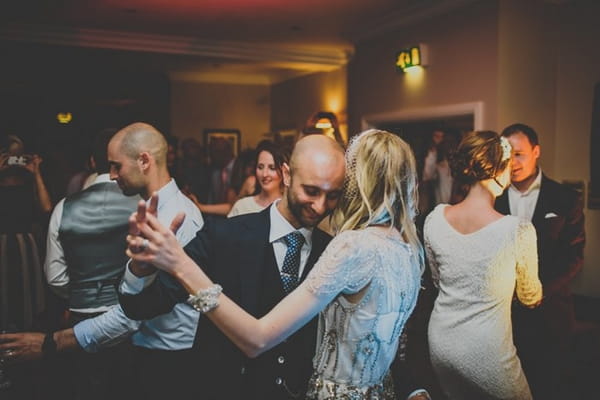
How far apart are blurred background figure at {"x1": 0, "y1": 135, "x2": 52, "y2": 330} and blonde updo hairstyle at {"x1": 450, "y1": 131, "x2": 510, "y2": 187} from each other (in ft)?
10.2

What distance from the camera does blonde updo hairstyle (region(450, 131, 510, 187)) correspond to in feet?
7.30

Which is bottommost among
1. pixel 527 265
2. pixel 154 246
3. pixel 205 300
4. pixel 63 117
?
pixel 527 265

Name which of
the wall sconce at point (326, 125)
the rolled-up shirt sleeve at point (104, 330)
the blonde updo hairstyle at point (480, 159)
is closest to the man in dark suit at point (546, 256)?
the blonde updo hairstyle at point (480, 159)

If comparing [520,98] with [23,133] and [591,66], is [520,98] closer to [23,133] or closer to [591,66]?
[591,66]

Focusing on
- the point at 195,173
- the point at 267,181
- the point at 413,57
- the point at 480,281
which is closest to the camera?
the point at 480,281

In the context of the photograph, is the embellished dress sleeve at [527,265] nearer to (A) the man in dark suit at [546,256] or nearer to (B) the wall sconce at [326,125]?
(A) the man in dark suit at [546,256]

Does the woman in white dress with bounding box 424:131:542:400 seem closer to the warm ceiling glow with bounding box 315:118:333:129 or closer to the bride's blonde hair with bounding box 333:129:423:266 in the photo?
the bride's blonde hair with bounding box 333:129:423:266

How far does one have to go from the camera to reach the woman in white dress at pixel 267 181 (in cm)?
367

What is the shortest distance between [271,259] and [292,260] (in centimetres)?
6

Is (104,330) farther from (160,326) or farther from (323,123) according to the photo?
(323,123)

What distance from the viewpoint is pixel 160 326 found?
194cm

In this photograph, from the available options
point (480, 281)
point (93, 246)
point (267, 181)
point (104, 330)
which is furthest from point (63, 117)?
point (480, 281)

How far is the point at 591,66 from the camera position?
5.01 m

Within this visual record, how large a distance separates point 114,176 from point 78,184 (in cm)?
390
